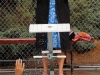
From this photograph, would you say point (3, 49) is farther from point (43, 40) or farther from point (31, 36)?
point (43, 40)

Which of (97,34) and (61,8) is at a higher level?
(61,8)

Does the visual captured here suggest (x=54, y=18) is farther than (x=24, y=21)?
No

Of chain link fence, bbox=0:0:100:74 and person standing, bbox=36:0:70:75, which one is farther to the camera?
chain link fence, bbox=0:0:100:74

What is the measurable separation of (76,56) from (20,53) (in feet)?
4.34

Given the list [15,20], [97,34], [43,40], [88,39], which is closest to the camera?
[43,40]

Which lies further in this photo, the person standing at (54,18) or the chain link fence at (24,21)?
the chain link fence at (24,21)

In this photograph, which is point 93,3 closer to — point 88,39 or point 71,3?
point 71,3

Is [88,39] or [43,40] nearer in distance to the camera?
[43,40]

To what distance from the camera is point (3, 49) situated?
6883 millimetres

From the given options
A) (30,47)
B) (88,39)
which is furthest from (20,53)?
(88,39)

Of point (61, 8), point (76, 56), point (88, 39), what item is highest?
point (61, 8)

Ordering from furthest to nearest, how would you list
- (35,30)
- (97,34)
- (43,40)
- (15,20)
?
(97,34) < (15,20) < (43,40) < (35,30)

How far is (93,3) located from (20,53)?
1861 millimetres

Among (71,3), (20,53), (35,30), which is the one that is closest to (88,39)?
(71,3)
